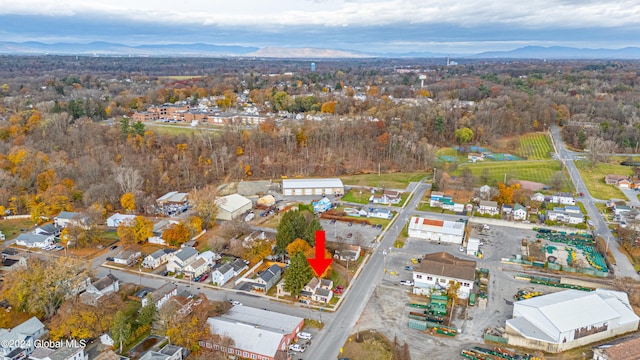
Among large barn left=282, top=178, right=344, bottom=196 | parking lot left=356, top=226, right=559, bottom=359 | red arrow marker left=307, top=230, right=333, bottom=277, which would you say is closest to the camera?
parking lot left=356, top=226, right=559, bottom=359

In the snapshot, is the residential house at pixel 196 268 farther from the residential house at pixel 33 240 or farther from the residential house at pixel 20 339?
the residential house at pixel 33 240

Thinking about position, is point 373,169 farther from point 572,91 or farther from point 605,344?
point 572,91

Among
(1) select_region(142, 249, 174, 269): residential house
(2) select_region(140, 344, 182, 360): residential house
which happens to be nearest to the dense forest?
(1) select_region(142, 249, 174, 269): residential house

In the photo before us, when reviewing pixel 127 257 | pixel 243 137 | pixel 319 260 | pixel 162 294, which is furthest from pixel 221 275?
pixel 243 137

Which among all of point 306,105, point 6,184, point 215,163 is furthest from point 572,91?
point 6,184

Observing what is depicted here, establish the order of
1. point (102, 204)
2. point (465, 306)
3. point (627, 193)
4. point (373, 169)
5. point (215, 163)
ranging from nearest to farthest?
point (465, 306)
point (102, 204)
point (627, 193)
point (215, 163)
point (373, 169)

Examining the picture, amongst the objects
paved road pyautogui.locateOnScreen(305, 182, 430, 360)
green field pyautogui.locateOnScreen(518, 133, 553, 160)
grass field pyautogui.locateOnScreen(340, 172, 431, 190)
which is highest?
Result: green field pyautogui.locateOnScreen(518, 133, 553, 160)

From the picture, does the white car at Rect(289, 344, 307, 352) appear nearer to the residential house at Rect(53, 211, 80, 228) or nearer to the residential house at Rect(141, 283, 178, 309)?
the residential house at Rect(141, 283, 178, 309)
